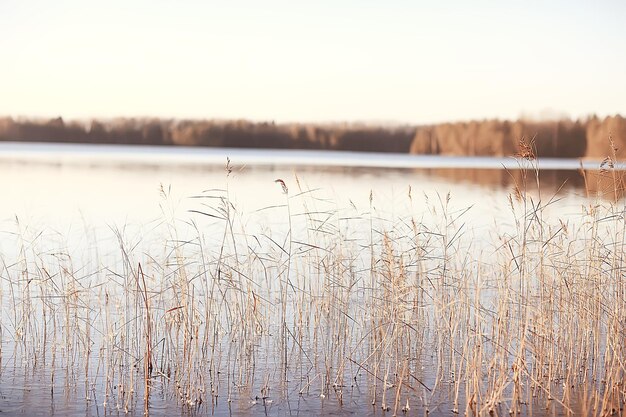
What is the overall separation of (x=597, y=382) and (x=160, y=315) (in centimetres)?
488

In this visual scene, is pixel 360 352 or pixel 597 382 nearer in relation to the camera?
pixel 597 382

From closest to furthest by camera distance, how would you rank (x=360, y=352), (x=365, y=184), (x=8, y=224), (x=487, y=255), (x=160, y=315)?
(x=360, y=352)
(x=160, y=315)
(x=487, y=255)
(x=8, y=224)
(x=365, y=184)

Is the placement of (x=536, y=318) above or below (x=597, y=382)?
above

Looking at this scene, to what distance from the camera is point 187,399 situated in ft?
22.6

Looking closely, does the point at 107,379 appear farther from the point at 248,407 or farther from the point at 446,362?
the point at 446,362

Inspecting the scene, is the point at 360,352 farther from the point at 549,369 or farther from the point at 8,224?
the point at 8,224

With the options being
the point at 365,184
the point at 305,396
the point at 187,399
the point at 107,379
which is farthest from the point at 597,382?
the point at 365,184

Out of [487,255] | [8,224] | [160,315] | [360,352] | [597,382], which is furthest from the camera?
[8,224]

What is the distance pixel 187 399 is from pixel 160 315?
2344mm

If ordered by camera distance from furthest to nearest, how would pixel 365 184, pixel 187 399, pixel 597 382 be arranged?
pixel 365 184
pixel 597 382
pixel 187 399

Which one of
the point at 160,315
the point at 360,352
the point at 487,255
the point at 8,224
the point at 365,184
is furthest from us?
the point at 365,184

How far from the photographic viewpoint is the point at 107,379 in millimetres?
7031

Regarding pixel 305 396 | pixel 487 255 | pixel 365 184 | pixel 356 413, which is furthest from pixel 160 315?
pixel 365 184

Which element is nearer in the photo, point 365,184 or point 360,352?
point 360,352
